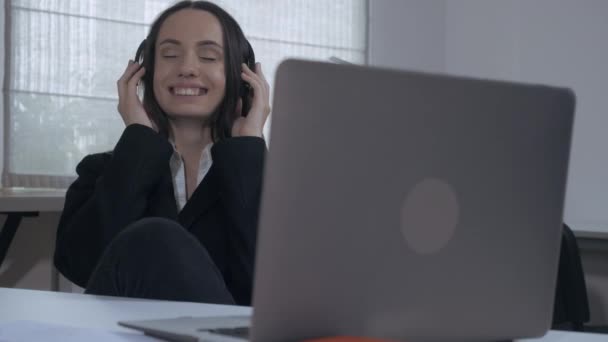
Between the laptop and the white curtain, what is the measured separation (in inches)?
109

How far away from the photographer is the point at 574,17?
13.1ft

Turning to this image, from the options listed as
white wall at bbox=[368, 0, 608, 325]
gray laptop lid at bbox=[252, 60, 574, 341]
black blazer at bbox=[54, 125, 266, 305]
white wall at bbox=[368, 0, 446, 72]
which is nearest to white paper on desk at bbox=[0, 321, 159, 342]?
gray laptop lid at bbox=[252, 60, 574, 341]

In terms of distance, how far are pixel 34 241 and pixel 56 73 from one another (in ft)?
2.95

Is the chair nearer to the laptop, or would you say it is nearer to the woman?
the woman

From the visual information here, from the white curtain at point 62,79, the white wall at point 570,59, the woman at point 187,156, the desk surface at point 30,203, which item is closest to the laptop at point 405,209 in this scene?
the woman at point 187,156

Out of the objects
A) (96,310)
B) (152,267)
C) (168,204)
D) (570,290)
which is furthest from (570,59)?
(96,310)

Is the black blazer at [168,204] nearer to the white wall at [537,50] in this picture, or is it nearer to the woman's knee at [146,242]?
the woman's knee at [146,242]

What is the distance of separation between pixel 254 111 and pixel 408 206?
3.81ft

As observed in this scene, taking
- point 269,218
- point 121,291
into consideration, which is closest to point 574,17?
point 121,291

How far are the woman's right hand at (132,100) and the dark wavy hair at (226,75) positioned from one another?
24 mm

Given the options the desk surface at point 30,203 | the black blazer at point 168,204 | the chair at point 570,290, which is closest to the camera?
the black blazer at point 168,204

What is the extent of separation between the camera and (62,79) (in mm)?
3684

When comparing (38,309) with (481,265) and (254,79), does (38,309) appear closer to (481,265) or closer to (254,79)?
(481,265)

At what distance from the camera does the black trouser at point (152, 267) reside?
1023 millimetres
